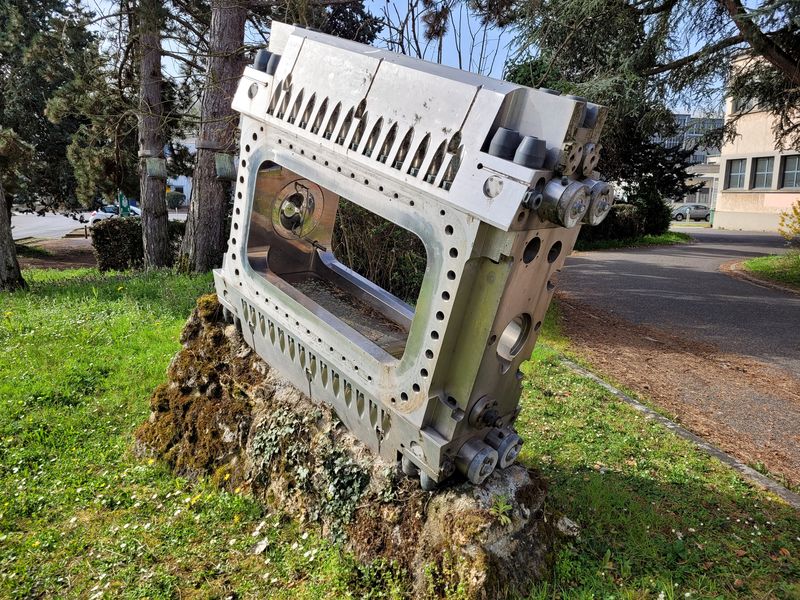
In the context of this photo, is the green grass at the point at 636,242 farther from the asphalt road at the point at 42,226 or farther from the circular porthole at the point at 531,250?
the circular porthole at the point at 531,250

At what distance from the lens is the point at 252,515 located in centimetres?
325

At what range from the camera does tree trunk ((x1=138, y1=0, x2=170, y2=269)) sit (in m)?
10.4

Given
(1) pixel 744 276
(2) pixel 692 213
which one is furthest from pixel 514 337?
(2) pixel 692 213

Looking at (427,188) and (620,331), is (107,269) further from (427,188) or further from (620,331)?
(427,188)

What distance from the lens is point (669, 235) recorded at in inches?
914

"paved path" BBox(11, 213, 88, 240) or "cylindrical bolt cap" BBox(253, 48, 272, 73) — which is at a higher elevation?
"cylindrical bolt cap" BBox(253, 48, 272, 73)

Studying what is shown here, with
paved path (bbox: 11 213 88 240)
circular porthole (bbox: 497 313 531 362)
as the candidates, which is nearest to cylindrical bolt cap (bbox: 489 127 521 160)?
circular porthole (bbox: 497 313 531 362)

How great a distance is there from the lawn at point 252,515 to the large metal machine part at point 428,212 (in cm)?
72

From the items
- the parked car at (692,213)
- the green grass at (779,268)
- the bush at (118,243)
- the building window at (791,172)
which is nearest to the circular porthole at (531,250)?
the bush at (118,243)

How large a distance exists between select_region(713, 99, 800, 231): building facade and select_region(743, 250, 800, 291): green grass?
14.1 m

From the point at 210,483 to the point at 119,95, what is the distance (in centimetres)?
878

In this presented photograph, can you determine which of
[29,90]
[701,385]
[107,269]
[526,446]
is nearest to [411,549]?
[526,446]

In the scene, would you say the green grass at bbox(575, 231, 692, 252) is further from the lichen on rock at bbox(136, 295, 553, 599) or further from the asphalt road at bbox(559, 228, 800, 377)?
the lichen on rock at bbox(136, 295, 553, 599)

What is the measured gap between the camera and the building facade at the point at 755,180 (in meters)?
28.1
